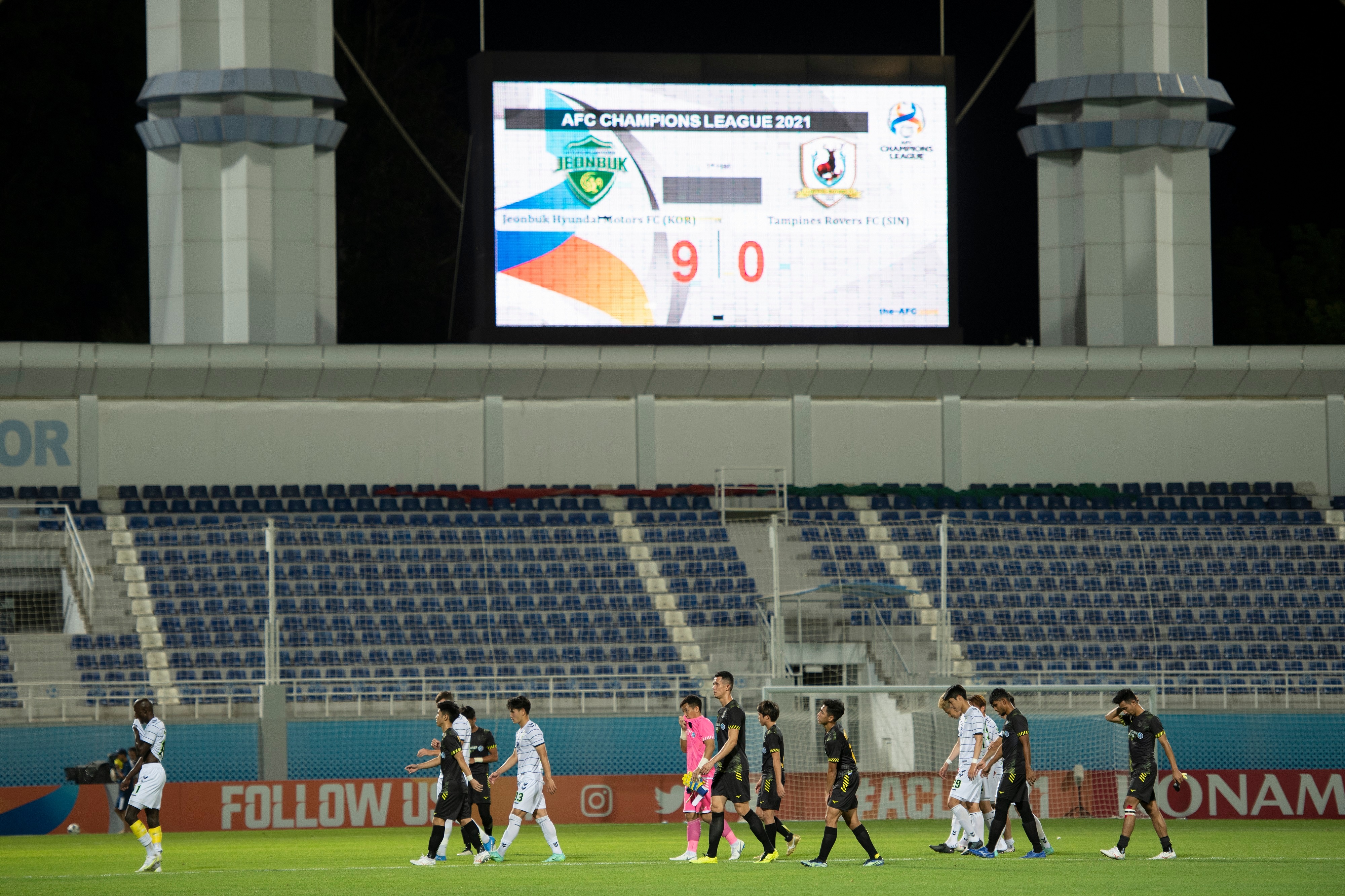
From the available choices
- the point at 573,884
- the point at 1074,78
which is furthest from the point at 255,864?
the point at 1074,78

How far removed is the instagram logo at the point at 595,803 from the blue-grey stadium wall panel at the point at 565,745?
3.69 ft

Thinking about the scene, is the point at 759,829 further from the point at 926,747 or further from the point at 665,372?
the point at 665,372

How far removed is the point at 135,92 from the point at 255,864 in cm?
3847

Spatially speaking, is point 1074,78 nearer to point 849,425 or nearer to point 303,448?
point 849,425

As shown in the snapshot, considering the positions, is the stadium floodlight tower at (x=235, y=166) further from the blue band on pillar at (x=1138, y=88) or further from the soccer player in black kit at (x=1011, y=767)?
the soccer player in black kit at (x=1011, y=767)

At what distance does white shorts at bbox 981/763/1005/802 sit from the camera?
17.0 meters

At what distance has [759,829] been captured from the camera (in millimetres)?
16344

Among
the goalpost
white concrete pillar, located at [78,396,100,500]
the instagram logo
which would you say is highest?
white concrete pillar, located at [78,396,100,500]

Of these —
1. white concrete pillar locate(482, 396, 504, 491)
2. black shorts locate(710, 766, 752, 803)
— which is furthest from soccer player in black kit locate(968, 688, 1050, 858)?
white concrete pillar locate(482, 396, 504, 491)

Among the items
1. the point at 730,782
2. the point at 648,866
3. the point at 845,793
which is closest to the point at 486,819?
the point at 648,866

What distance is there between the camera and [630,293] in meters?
31.9

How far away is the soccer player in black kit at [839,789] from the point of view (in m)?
15.7

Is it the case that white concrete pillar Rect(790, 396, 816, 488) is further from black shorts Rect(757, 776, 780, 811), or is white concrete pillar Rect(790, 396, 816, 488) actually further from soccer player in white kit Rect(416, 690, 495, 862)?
black shorts Rect(757, 776, 780, 811)

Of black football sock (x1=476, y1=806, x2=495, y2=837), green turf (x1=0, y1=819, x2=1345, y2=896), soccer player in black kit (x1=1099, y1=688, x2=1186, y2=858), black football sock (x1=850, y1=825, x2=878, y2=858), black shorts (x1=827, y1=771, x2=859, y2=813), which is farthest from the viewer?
black football sock (x1=476, y1=806, x2=495, y2=837)
